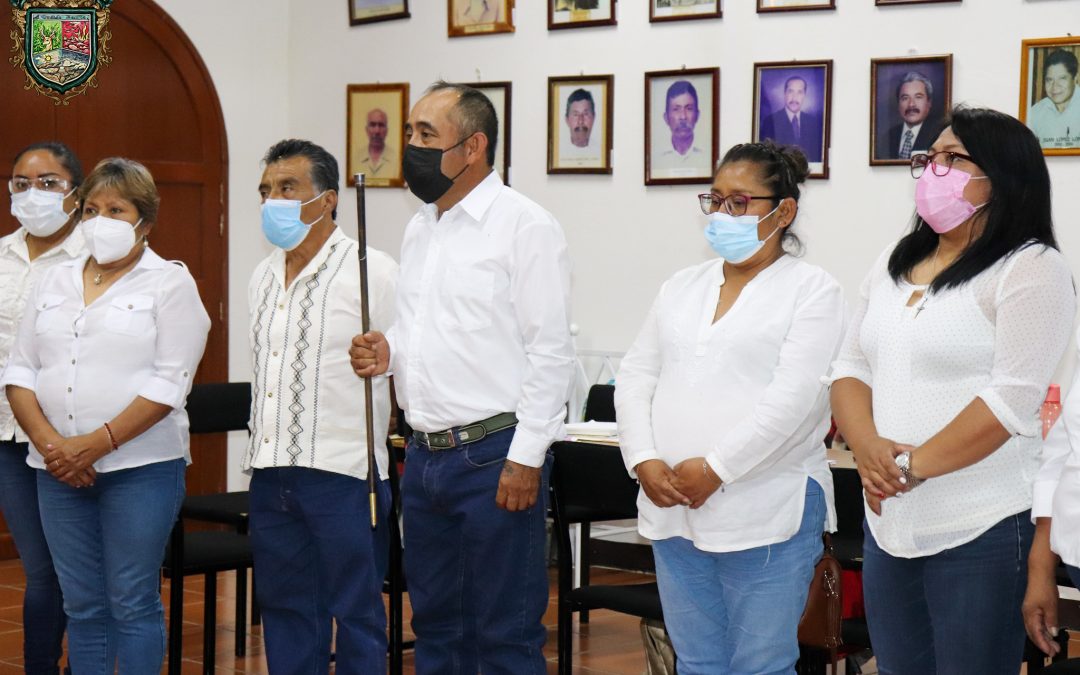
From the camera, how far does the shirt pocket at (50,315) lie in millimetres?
3666

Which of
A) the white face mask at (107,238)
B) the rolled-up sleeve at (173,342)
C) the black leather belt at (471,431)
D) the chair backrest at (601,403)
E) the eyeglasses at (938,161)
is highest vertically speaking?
the eyeglasses at (938,161)

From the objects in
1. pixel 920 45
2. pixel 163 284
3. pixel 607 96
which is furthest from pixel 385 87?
pixel 163 284

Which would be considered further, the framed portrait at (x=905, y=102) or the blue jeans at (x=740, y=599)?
the framed portrait at (x=905, y=102)

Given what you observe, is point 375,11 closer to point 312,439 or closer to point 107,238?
point 107,238

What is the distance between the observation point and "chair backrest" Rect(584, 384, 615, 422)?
5.14 meters

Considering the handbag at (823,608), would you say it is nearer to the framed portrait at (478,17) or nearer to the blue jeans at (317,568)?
the blue jeans at (317,568)

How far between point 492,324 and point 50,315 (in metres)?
1.28

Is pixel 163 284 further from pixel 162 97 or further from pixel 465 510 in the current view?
pixel 162 97

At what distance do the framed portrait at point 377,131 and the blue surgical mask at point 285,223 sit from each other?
3454mm

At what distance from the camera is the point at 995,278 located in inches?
98.8

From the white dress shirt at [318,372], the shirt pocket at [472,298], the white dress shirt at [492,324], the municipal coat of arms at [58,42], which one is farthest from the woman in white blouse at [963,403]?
the municipal coat of arms at [58,42]

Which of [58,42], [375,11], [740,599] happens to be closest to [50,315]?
[740,599]

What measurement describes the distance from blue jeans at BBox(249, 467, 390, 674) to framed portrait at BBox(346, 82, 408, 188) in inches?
145

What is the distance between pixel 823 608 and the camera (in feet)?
9.42
